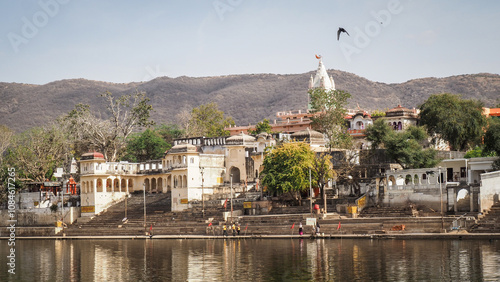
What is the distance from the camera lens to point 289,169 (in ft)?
161

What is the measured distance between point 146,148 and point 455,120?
30832 millimetres

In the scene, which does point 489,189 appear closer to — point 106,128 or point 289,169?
point 289,169

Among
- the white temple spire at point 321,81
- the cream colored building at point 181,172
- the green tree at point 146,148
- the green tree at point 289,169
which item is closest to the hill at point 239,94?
the white temple spire at point 321,81

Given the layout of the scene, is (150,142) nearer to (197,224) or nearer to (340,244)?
(197,224)

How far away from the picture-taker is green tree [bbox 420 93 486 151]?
57000 millimetres

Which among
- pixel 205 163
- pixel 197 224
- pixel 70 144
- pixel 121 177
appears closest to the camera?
pixel 197 224

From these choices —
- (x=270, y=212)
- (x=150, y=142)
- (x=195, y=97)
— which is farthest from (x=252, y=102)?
(x=270, y=212)

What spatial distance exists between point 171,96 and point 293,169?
132 metres

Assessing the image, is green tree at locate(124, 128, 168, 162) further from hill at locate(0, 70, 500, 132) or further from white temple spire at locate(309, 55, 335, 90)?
hill at locate(0, 70, 500, 132)

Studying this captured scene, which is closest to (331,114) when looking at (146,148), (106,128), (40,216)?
(146,148)

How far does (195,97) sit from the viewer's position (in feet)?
583

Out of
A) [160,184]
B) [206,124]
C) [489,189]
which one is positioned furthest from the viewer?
[206,124]

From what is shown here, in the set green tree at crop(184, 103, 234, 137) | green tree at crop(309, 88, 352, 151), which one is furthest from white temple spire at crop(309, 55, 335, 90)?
green tree at crop(309, 88, 352, 151)

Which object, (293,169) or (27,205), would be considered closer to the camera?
(293,169)
